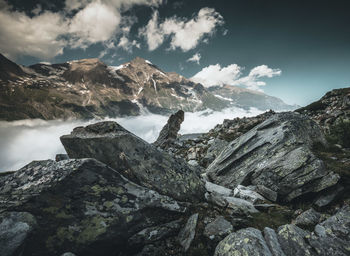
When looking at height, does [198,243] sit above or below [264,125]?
below

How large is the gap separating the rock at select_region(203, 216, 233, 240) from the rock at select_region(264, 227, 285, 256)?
4.00ft

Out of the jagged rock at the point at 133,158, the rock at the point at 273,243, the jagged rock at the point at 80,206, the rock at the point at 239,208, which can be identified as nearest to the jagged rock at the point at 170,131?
the jagged rock at the point at 133,158

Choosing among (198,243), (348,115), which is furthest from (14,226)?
(348,115)

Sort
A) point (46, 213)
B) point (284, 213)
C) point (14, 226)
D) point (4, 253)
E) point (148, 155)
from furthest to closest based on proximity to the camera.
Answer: point (148, 155)
point (284, 213)
point (46, 213)
point (14, 226)
point (4, 253)

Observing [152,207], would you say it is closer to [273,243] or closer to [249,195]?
[273,243]

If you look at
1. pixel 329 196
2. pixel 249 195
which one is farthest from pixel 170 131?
pixel 329 196

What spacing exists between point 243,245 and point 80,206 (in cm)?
592

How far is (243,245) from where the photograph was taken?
5031mm

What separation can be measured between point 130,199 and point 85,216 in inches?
66.6

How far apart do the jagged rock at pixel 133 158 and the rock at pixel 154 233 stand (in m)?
1.50

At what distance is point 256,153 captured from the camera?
1289 cm

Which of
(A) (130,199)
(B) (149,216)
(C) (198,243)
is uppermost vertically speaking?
(A) (130,199)

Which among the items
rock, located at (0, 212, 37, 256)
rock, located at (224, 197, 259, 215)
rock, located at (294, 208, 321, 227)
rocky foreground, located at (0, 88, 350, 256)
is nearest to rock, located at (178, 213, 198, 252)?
rocky foreground, located at (0, 88, 350, 256)

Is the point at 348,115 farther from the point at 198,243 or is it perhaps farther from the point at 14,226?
the point at 14,226
